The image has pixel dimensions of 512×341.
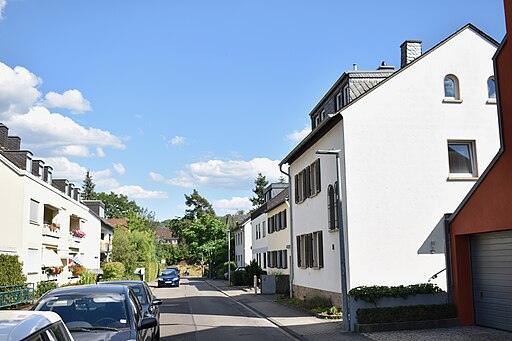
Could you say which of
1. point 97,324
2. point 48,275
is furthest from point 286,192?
point 97,324

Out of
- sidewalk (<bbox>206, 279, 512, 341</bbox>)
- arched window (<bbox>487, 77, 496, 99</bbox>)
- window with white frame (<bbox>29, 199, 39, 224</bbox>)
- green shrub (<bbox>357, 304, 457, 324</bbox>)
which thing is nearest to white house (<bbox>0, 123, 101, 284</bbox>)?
window with white frame (<bbox>29, 199, 39, 224</bbox>)

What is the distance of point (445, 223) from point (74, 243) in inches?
1343

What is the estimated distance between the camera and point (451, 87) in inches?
749

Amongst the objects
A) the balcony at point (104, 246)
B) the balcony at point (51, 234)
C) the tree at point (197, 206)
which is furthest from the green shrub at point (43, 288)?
the tree at point (197, 206)

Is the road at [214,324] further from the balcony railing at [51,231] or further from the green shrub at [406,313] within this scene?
the balcony railing at [51,231]

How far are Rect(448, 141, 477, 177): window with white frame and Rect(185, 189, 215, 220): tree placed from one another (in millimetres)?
86217

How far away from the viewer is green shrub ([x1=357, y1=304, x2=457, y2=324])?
15133 millimetres

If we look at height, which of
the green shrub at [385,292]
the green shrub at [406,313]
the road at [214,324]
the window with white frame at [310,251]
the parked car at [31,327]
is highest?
the window with white frame at [310,251]

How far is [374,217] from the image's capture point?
17844mm

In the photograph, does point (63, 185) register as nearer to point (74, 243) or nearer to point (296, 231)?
→ point (74, 243)

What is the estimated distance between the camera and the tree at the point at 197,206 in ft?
340

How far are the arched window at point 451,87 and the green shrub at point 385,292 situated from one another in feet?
22.3

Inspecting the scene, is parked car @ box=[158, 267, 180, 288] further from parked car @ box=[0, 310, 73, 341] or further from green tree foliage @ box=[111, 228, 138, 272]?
parked car @ box=[0, 310, 73, 341]

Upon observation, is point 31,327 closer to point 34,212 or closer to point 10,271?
point 10,271
